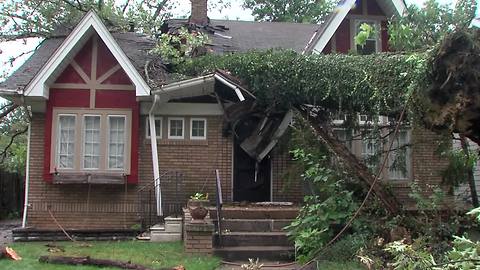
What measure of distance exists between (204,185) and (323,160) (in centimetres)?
462

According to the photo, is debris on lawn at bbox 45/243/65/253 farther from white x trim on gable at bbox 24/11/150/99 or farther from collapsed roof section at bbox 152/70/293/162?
collapsed roof section at bbox 152/70/293/162

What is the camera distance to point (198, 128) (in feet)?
45.8

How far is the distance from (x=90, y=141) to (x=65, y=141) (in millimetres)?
596

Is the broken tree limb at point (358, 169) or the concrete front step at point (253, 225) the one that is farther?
the concrete front step at point (253, 225)

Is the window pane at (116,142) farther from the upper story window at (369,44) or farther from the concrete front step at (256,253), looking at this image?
the upper story window at (369,44)

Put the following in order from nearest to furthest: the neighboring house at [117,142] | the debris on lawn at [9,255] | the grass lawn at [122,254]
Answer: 1. the grass lawn at [122,254]
2. the debris on lawn at [9,255]
3. the neighboring house at [117,142]

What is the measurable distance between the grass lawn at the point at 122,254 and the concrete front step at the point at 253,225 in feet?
3.31

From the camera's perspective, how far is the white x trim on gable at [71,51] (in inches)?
493

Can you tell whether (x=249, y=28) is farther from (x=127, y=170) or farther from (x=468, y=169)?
(x=468, y=169)

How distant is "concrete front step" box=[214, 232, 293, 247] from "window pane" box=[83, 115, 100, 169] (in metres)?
4.73

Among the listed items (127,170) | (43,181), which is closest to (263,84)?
(127,170)

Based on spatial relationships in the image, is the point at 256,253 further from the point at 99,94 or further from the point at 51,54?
the point at 51,54

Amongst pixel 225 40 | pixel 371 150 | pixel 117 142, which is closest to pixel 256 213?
pixel 117 142

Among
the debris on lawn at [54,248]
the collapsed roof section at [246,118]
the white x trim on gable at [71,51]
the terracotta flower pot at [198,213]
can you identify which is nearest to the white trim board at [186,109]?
the collapsed roof section at [246,118]
